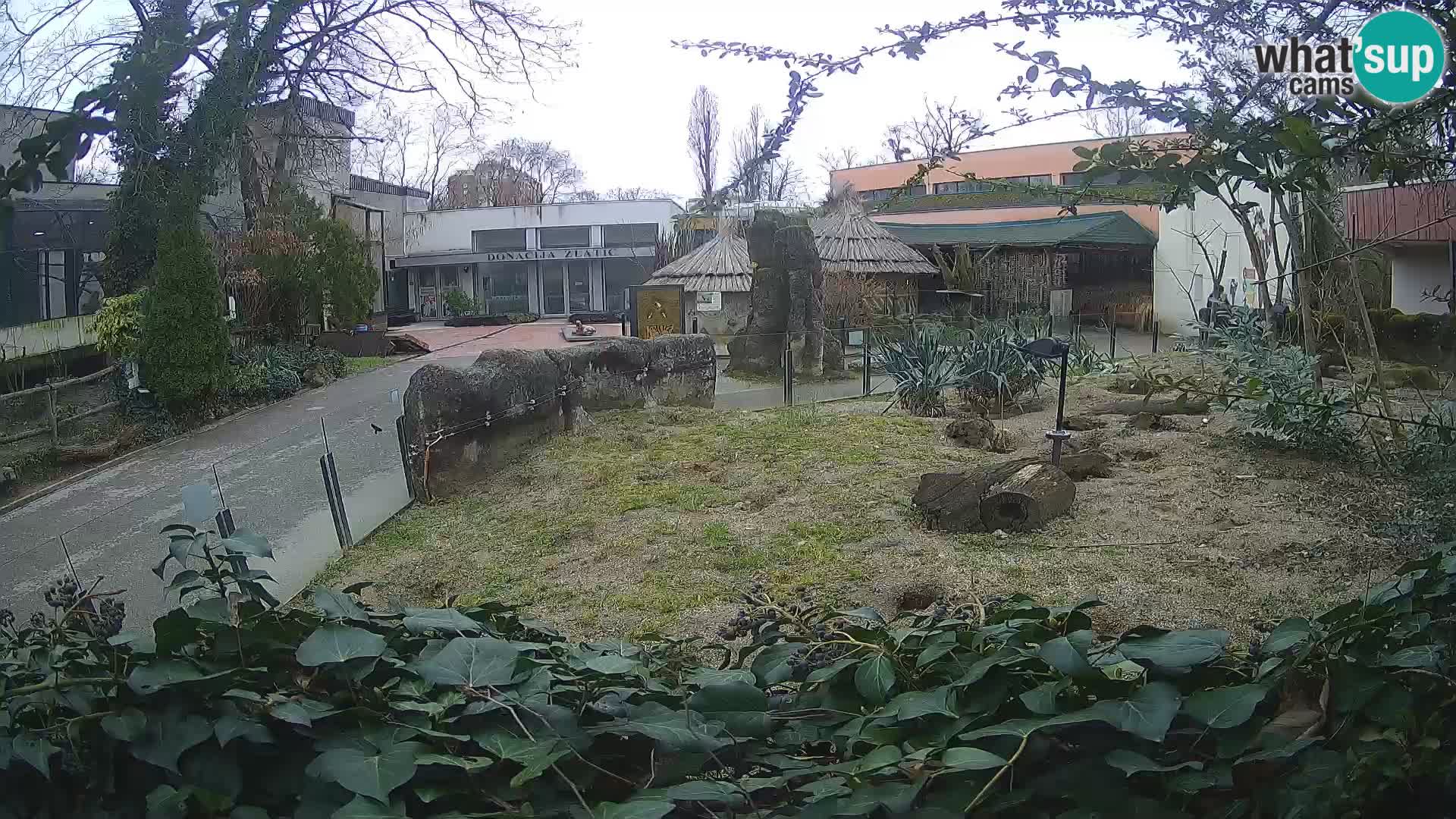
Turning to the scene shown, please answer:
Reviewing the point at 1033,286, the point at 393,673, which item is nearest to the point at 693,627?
the point at 393,673

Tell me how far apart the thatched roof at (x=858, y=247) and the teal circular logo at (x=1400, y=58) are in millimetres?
19397

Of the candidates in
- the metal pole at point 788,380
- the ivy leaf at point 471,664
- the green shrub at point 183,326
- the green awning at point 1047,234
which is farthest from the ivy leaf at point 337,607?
the green awning at point 1047,234

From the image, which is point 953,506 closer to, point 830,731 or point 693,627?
point 693,627

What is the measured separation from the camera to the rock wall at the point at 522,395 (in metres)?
7.23

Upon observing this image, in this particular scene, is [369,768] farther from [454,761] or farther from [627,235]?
[627,235]

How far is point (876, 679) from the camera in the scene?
164 centimetres

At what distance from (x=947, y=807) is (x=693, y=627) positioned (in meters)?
2.81

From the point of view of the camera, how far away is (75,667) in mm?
1721

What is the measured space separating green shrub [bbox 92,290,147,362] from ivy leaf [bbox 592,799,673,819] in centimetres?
1265

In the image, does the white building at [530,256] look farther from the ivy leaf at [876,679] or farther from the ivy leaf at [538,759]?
the ivy leaf at [538,759]

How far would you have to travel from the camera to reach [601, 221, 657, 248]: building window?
3170 centimetres

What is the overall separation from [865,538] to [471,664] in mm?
3966

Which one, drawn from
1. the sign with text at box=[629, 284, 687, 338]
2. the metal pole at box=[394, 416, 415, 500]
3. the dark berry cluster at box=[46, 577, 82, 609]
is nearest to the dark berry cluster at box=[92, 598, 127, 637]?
the dark berry cluster at box=[46, 577, 82, 609]

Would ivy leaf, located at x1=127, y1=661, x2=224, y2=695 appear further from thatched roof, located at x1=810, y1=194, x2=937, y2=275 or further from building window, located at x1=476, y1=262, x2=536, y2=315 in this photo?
building window, located at x1=476, y1=262, x2=536, y2=315
